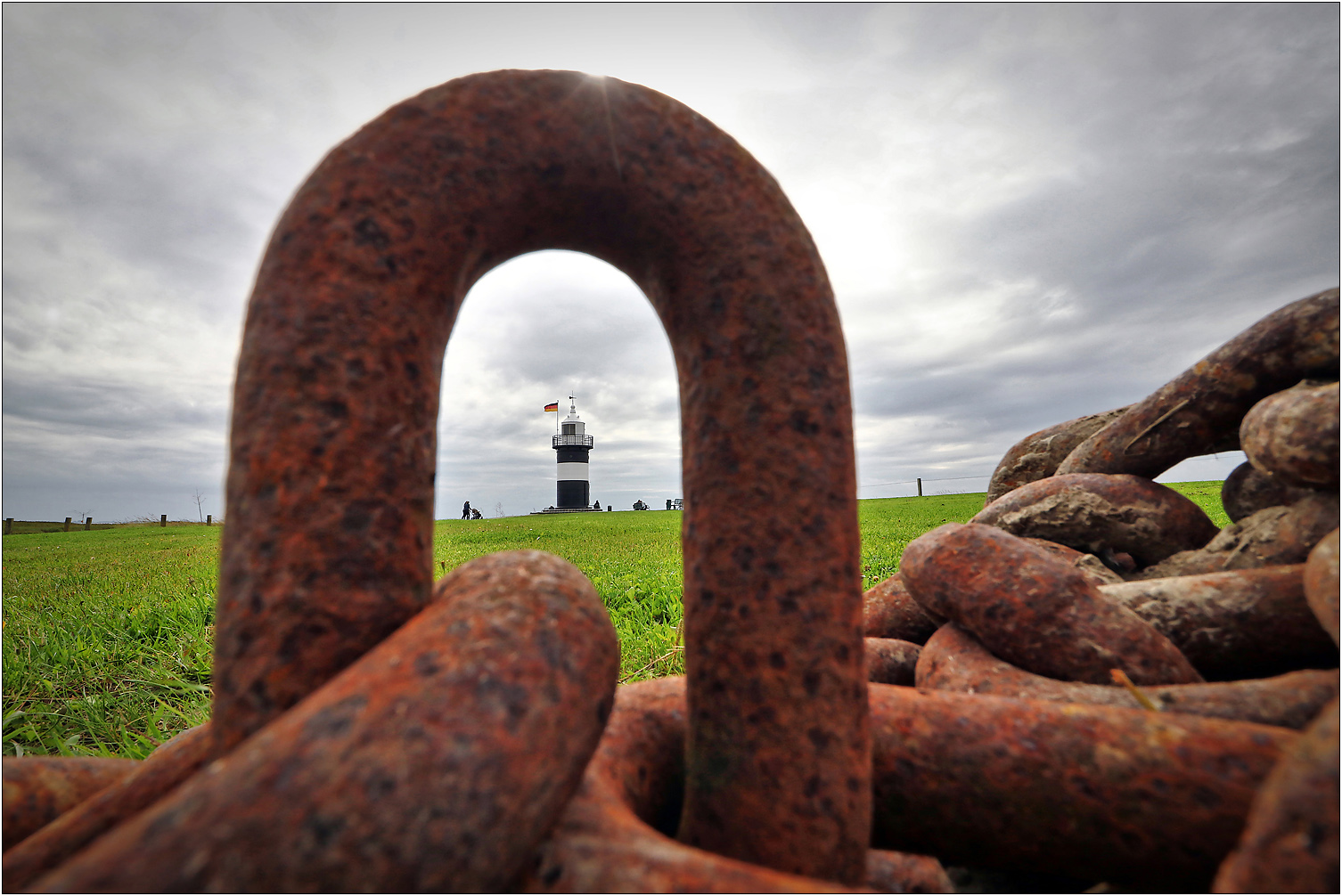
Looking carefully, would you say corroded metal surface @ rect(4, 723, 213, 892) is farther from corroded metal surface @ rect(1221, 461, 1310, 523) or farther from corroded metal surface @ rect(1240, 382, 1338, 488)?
corroded metal surface @ rect(1221, 461, 1310, 523)

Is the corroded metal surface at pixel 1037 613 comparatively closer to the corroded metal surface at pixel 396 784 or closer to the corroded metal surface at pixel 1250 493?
the corroded metal surface at pixel 1250 493

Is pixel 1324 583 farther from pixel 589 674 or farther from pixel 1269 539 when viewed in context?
pixel 589 674

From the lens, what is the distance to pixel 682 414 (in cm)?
113

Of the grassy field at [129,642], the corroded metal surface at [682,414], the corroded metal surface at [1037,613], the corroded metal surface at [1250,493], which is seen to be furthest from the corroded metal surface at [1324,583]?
the grassy field at [129,642]

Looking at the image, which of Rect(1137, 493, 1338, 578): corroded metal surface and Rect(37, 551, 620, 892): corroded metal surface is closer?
Rect(37, 551, 620, 892): corroded metal surface

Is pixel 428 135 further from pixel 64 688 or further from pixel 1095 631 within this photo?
pixel 64 688

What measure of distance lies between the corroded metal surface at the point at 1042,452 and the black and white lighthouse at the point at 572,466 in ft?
142

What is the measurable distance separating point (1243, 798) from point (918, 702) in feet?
1.42

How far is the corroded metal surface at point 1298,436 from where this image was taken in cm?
141

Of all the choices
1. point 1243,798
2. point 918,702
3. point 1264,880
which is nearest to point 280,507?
point 918,702

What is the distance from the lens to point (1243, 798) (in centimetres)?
92

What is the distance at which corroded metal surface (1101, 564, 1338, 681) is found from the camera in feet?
4.76

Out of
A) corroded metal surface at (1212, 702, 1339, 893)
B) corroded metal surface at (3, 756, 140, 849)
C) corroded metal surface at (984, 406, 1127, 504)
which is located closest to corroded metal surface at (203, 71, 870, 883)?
corroded metal surface at (1212, 702, 1339, 893)

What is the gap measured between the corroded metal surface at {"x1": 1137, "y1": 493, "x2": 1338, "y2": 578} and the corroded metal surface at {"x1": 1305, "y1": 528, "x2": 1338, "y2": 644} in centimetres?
30
